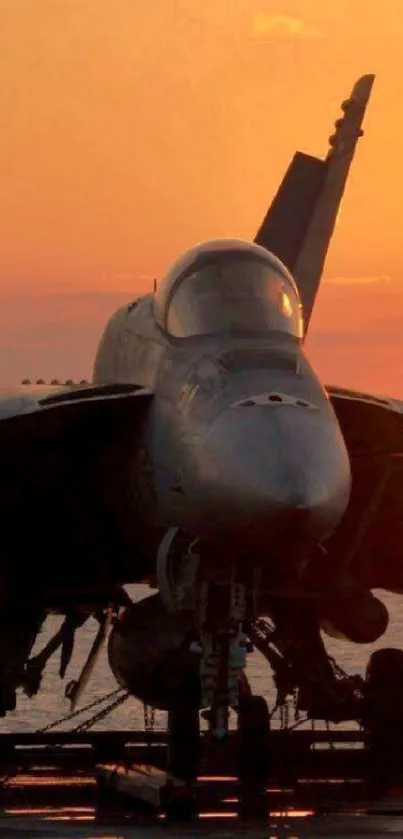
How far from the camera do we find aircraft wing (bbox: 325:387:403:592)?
17.5 m

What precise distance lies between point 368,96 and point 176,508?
47.0 ft

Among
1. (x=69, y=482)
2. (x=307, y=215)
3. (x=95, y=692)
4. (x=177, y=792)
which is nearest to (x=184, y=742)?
(x=177, y=792)

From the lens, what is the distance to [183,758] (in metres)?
16.6

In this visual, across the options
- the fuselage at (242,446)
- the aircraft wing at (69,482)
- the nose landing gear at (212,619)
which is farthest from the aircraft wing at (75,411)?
the nose landing gear at (212,619)

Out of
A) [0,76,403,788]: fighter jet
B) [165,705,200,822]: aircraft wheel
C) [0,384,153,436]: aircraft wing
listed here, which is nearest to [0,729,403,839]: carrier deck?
[165,705,200,822]: aircraft wheel

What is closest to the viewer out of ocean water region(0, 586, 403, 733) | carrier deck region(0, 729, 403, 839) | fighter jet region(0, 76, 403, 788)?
fighter jet region(0, 76, 403, 788)

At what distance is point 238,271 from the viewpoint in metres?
16.3

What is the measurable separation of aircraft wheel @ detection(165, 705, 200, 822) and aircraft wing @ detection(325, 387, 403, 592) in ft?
7.11

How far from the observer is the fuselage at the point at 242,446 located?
45.1ft

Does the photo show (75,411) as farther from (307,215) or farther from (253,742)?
(307,215)

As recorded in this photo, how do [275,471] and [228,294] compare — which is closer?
[275,471]

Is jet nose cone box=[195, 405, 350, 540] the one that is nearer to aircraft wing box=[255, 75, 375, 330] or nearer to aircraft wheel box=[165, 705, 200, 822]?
aircraft wheel box=[165, 705, 200, 822]

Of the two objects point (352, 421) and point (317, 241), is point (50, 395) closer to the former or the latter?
point (352, 421)

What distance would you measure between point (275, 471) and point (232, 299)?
2.68 metres
